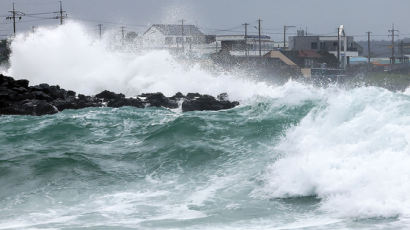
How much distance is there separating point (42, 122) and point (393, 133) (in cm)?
951

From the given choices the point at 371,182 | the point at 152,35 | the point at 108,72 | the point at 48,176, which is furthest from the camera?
the point at 152,35

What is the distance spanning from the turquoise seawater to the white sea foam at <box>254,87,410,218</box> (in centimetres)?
2

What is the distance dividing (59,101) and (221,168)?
503 inches

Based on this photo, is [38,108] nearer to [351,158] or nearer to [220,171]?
[220,171]

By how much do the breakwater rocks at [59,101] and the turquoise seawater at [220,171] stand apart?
6190 millimetres

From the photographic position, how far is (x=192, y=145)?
12539mm

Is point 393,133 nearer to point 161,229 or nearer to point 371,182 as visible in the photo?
point 371,182

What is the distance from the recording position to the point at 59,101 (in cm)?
2256

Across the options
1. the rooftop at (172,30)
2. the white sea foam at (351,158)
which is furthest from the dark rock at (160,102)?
the rooftop at (172,30)

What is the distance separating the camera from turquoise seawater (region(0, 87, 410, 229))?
7.79 m

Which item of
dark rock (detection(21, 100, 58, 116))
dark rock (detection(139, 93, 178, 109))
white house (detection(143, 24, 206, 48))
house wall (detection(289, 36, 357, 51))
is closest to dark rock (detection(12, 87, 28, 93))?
dark rock (detection(21, 100, 58, 116))

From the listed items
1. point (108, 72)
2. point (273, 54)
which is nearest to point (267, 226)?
point (108, 72)

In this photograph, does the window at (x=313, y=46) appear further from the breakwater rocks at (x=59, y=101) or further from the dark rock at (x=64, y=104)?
the dark rock at (x=64, y=104)

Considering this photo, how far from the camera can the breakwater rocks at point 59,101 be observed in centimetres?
2111
